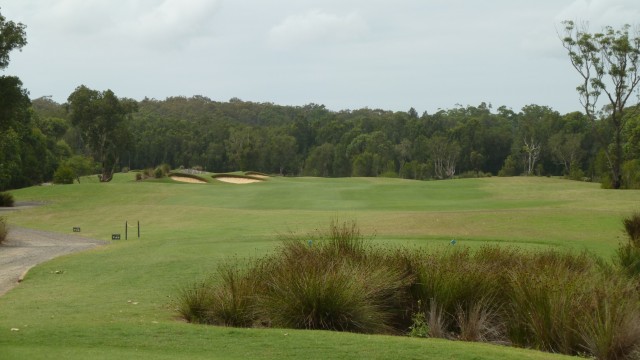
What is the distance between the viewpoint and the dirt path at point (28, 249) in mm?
17228

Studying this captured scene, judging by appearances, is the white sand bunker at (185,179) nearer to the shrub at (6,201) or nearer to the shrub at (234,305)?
the shrub at (6,201)

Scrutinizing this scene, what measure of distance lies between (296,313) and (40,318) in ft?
11.9

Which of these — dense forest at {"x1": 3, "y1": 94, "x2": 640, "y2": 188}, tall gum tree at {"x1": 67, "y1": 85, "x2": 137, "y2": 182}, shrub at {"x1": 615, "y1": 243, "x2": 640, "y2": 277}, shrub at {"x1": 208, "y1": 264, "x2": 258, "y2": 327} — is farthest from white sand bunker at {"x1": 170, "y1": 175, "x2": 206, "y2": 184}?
shrub at {"x1": 208, "y1": 264, "x2": 258, "y2": 327}

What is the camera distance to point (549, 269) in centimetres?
1095

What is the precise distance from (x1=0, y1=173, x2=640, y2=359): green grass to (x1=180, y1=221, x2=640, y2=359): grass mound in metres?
0.95

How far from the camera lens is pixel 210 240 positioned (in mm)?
23000

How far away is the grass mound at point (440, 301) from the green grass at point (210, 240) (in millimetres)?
949

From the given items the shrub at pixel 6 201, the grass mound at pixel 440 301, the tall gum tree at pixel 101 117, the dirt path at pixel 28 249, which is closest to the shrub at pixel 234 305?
the grass mound at pixel 440 301

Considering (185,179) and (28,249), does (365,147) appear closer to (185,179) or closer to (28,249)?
(185,179)

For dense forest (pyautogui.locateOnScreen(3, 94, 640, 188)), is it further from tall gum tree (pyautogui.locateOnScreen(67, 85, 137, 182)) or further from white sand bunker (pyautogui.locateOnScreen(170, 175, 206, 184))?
white sand bunker (pyautogui.locateOnScreen(170, 175, 206, 184))

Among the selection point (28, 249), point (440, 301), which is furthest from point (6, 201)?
point (440, 301)

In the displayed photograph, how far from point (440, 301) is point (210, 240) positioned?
13.4 m

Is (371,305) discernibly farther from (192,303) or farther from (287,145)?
(287,145)

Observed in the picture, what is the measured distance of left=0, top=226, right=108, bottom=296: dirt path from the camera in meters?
17.2
